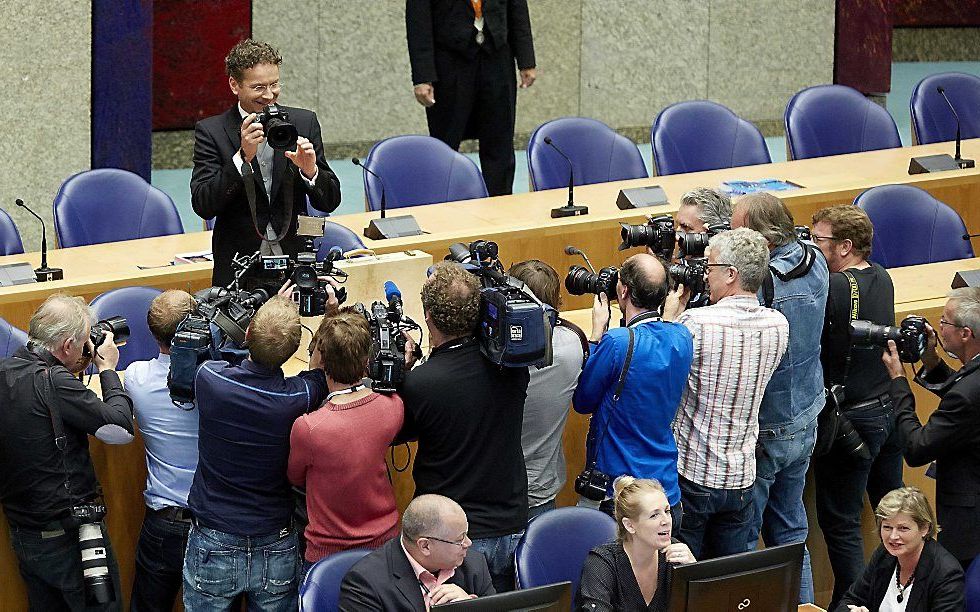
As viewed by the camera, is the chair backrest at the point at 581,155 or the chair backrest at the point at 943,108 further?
the chair backrest at the point at 943,108

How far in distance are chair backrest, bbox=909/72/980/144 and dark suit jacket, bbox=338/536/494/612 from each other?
5.71 meters

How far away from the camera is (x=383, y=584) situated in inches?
148

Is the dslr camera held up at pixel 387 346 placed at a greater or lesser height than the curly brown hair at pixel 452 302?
lesser

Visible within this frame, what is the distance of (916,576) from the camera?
4.41 m

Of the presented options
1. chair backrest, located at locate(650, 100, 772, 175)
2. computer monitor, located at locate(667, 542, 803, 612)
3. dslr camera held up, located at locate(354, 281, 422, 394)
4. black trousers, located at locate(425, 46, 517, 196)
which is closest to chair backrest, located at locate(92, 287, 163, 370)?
dslr camera held up, located at locate(354, 281, 422, 394)

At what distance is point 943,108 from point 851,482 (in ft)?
13.8

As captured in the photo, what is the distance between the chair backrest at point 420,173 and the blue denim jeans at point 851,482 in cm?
255

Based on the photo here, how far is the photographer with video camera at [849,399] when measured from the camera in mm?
5094

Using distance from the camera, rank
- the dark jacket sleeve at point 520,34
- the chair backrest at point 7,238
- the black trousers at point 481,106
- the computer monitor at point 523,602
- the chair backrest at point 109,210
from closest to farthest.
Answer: the computer monitor at point 523,602 < the chair backrest at point 7,238 < the chair backrest at point 109,210 < the black trousers at point 481,106 < the dark jacket sleeve at point 520,34

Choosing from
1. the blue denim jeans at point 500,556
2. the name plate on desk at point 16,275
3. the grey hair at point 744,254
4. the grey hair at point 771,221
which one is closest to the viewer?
the blue denim jeans at point 500,556

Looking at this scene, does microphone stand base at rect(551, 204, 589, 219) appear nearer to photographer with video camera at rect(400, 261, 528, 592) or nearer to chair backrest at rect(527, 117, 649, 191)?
chair backrest at rect(527, 117, 649, 191)

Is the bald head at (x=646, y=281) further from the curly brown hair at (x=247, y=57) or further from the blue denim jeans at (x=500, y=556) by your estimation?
the curly brown hair at (x=247, y=57)

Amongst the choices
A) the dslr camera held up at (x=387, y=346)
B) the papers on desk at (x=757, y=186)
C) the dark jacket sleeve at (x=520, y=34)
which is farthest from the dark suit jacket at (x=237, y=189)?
the dark jacket sleeve at (x=520, y=34)

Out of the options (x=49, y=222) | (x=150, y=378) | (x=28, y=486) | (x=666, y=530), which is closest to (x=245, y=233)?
(x=150, y=378)
